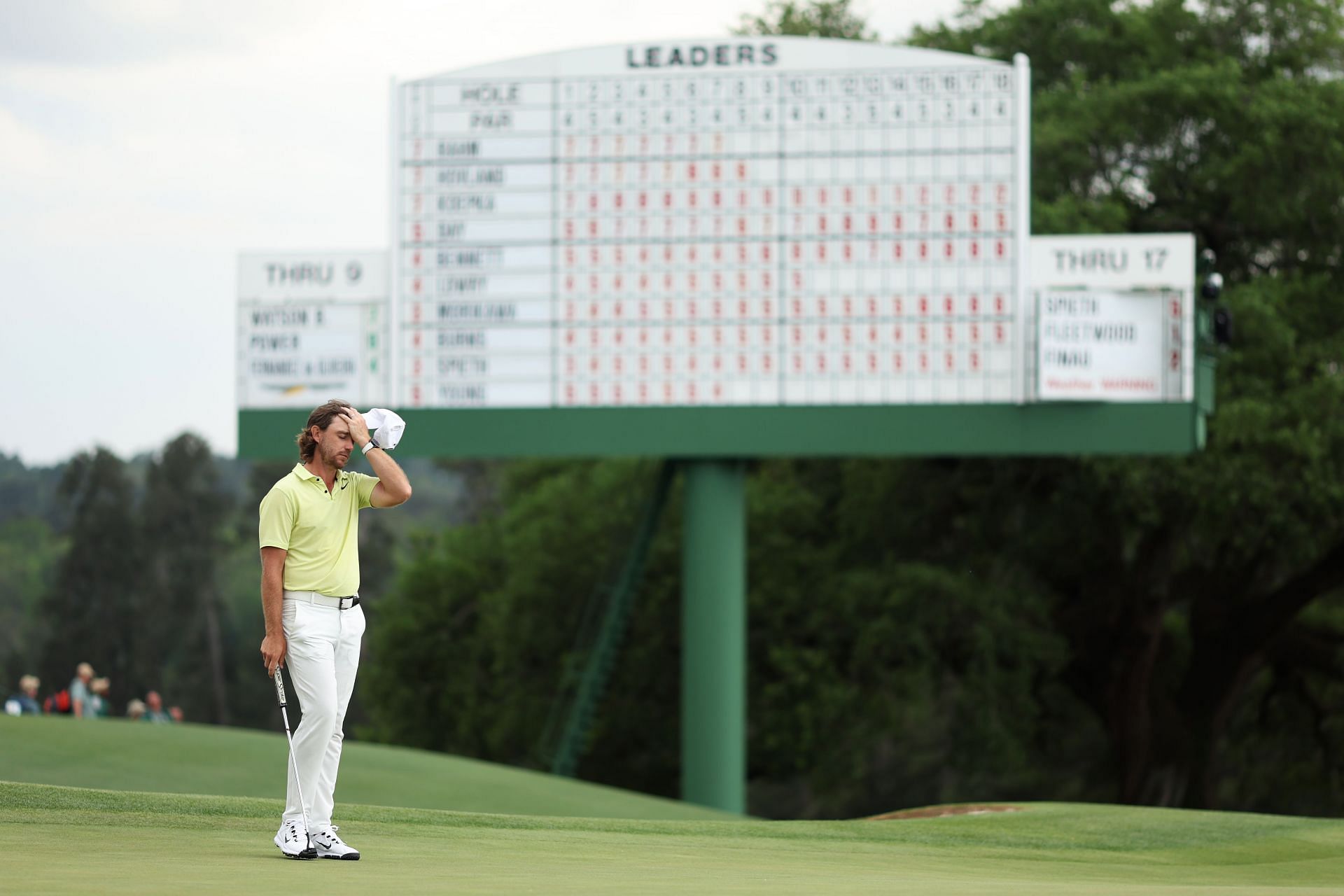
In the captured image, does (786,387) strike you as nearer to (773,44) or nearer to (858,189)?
(858,189)

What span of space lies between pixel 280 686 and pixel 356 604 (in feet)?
1.52

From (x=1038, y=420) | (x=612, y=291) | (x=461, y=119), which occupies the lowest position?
(x=1038, y=420)

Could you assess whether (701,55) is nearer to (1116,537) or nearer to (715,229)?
(715,229)

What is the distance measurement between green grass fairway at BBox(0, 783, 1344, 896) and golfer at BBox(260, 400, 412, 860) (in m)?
0.30

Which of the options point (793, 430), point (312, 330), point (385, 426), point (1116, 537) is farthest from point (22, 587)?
point (385, 426)

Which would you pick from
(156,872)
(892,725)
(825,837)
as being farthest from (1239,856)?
(892,725)

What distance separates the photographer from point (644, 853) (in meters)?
8.77

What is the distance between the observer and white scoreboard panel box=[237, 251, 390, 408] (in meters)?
20.0

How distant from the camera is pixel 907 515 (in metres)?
28.5

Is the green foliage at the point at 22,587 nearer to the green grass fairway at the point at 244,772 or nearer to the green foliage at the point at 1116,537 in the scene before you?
the green foliage at the point at 1116,537

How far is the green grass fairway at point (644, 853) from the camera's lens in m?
6.64

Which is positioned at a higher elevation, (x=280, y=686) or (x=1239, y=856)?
(x=280, y=686)

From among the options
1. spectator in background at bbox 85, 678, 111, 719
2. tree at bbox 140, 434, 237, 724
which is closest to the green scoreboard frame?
spectator in background at bbox 85, 678, 111, 719

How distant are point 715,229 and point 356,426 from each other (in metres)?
12.3
